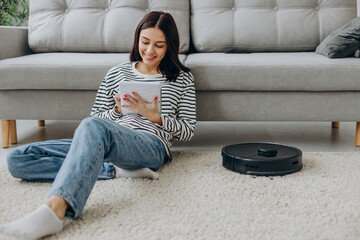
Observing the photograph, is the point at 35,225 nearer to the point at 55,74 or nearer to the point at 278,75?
the point at 55,74

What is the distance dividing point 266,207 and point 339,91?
944mm

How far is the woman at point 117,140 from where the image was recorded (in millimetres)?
1105

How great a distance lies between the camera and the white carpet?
3.73ft

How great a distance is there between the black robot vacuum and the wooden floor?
0.40 metres

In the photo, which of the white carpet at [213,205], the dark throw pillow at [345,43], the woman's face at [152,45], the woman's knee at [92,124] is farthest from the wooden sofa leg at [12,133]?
the dark throw pillow at [345,43]

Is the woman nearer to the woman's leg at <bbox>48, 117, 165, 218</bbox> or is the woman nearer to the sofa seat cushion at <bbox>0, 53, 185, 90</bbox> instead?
the woman's leg at <bbox>48, 117, 165, 218</bbox>

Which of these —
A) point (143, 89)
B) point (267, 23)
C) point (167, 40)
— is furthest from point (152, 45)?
point (267, 23)

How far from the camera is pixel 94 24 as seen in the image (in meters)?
2.43

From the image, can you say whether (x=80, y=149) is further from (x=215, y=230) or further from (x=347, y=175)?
(x=347, y=175)

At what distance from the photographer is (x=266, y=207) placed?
51.4 inches

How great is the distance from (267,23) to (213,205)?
144 cm

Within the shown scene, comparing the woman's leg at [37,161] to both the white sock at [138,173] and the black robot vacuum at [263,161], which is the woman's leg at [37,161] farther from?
the black robot vacuum at [263,161]

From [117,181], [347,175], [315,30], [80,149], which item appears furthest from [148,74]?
[315,30]

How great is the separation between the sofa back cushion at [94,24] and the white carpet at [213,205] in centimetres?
99
